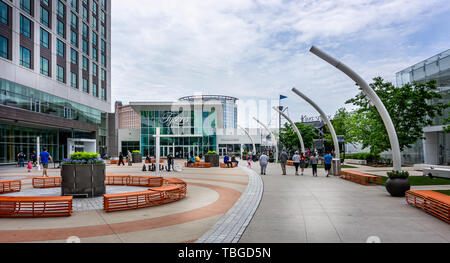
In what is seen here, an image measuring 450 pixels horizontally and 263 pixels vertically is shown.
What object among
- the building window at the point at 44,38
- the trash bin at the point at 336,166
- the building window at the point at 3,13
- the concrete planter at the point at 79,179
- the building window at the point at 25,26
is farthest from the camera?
the building window at the point at 44,38

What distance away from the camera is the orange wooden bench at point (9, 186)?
12.8 metres

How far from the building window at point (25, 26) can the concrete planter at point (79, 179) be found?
2761cm

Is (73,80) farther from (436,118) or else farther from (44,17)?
(436,118)

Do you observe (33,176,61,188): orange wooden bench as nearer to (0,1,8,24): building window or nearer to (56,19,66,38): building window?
(0,1,8,24): building window

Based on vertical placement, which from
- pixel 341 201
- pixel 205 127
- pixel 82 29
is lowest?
pixel 341 201

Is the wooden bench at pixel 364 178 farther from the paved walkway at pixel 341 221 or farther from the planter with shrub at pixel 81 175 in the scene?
the planter with shrub at pixel 81 175

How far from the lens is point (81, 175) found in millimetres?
11281

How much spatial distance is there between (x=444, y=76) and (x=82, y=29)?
44.4 meters

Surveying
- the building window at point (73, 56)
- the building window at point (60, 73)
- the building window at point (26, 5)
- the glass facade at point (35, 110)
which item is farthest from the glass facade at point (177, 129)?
the building window at point (26, 5)

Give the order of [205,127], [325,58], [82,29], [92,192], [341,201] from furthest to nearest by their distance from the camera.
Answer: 1. [205,127]
2. [82,29]
3. [325,58]
4. [92,192]
5. [341,201]

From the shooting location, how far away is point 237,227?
7.08 m

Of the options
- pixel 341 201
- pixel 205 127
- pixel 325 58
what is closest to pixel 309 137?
pixel 205 127
